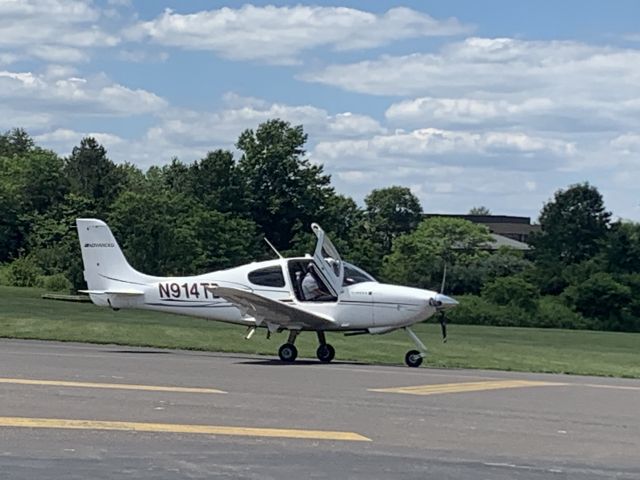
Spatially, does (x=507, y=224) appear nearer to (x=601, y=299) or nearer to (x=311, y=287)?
(x=601, y=299)

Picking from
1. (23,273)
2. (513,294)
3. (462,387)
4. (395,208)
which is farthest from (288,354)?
(395,208)

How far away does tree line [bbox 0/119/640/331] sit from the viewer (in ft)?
210

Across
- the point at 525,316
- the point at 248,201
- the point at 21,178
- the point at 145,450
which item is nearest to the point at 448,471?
the point at 145,450

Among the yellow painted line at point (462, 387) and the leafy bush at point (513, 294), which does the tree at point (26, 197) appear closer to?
the leafy bush at point (513, 294)

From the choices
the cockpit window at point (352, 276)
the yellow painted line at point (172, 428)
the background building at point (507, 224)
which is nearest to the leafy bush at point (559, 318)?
the cockpit window at point (352, 276)

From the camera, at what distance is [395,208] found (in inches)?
5113

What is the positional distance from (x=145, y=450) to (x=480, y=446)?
322cm

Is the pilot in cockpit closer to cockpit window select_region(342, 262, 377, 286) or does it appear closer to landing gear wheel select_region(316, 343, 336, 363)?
cockpit window select_region(342, 262, 377, 286)

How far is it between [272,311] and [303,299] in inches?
29.4

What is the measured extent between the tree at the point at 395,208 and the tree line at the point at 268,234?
14.5 metres

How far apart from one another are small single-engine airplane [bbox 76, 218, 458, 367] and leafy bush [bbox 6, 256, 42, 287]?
47.4 meters

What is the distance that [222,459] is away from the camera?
9141 millimetres

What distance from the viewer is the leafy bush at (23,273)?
68.2m

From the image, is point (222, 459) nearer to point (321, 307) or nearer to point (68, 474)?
point (68, 474)
